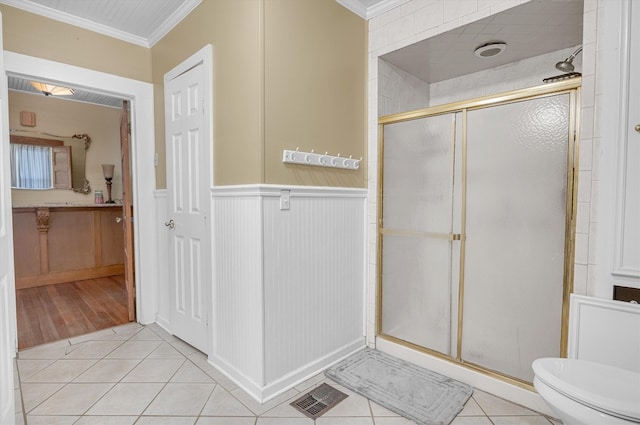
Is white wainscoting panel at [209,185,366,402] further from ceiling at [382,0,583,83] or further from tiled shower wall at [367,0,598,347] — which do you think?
ceiling at [382,0,583,83]

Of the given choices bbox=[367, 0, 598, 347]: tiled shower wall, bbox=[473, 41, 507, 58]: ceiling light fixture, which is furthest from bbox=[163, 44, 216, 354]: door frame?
bbox=[473, 41, 507, 58]: ceiling light fixture

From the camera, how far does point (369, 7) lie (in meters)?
2.41

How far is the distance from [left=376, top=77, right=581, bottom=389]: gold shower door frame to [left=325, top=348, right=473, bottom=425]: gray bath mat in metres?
0.16

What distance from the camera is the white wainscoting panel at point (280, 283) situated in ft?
6.12

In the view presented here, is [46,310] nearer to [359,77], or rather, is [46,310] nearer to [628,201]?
[359,77]

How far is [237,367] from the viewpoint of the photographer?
2.03 m

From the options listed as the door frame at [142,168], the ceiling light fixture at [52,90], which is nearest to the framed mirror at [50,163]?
the ceiling light fixture at [52,90]

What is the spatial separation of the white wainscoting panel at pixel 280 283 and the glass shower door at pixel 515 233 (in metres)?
0.84

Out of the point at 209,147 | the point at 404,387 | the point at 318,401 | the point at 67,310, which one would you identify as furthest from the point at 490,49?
the point at 67,310

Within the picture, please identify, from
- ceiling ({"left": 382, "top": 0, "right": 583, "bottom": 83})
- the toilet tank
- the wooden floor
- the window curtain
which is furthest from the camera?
the window curtain

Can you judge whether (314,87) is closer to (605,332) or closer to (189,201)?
(189,201)

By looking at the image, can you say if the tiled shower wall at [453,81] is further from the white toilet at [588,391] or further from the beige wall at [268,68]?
the white toilet at [588,391]

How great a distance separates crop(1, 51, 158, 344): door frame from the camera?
2666mm

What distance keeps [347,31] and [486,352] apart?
2.32 metres
